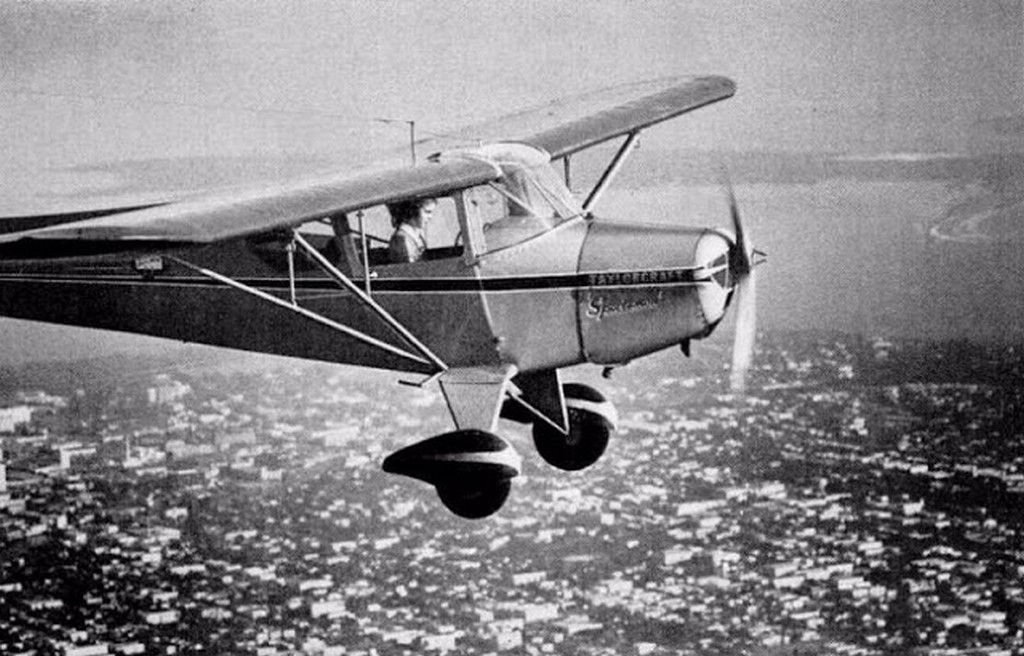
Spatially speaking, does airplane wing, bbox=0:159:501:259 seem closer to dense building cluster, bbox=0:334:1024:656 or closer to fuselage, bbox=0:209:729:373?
fuselage, bbox=0:209:729:373

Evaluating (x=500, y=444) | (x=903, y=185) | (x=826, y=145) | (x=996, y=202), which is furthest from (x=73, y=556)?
(x=996, y=202)

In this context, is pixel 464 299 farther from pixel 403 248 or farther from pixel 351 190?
pixel 351 190

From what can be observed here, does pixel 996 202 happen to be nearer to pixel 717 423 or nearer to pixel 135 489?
pixel 717 423

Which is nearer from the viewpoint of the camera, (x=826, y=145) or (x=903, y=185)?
(x=826, y=145)

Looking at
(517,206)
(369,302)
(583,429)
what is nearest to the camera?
(369,302)

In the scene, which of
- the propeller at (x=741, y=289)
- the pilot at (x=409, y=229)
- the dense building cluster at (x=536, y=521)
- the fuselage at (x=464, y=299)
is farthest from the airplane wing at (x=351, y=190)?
the dense building cluster at (x=536, y=521)

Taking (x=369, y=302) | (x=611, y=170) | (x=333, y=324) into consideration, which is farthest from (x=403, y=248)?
(x=611, y=170)

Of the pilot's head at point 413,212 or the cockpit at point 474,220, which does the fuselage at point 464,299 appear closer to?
the cockpit at point 474,220
